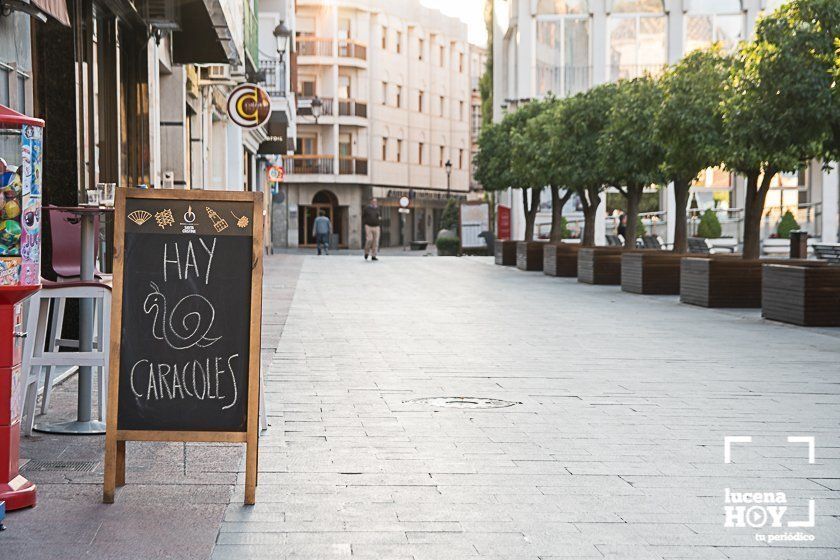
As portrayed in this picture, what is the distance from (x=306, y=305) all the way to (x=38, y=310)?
11.2 m

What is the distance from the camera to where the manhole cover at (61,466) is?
598 cm

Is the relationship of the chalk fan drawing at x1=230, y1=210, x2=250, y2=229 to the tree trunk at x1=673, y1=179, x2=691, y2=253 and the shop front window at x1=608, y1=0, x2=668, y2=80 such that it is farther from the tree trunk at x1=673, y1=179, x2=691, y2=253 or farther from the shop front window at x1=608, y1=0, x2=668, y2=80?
the shop front window at x1=608, y1=0, x2=668, y2=80

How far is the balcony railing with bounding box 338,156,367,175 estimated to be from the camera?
7531 centimetres

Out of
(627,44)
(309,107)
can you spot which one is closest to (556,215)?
(627,44)

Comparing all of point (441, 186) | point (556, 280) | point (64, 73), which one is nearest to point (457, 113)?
point (441, 186)

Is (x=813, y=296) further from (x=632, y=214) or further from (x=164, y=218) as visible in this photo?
(x=632, y=214)

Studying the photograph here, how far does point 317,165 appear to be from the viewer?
75000 millimetres

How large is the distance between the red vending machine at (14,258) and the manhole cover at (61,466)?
0.74 meters

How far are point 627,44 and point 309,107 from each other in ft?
87.2

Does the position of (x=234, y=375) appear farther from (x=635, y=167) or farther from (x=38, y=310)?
(x=635, y=167)

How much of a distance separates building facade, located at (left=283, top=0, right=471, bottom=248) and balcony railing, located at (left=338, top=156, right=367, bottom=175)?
6cm

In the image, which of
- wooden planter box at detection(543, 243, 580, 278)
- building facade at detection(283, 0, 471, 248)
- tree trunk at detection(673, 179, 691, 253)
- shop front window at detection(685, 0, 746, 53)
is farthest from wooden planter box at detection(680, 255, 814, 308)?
building facade at detection(283, 0, 471, 248)

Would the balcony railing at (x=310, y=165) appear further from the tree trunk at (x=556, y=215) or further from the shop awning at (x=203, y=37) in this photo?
the shop awning at (x=203, y=37)

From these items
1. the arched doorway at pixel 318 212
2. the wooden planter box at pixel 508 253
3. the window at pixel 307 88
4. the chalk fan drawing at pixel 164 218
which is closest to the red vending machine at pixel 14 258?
the chalk fan drawing at pixel 164 218
